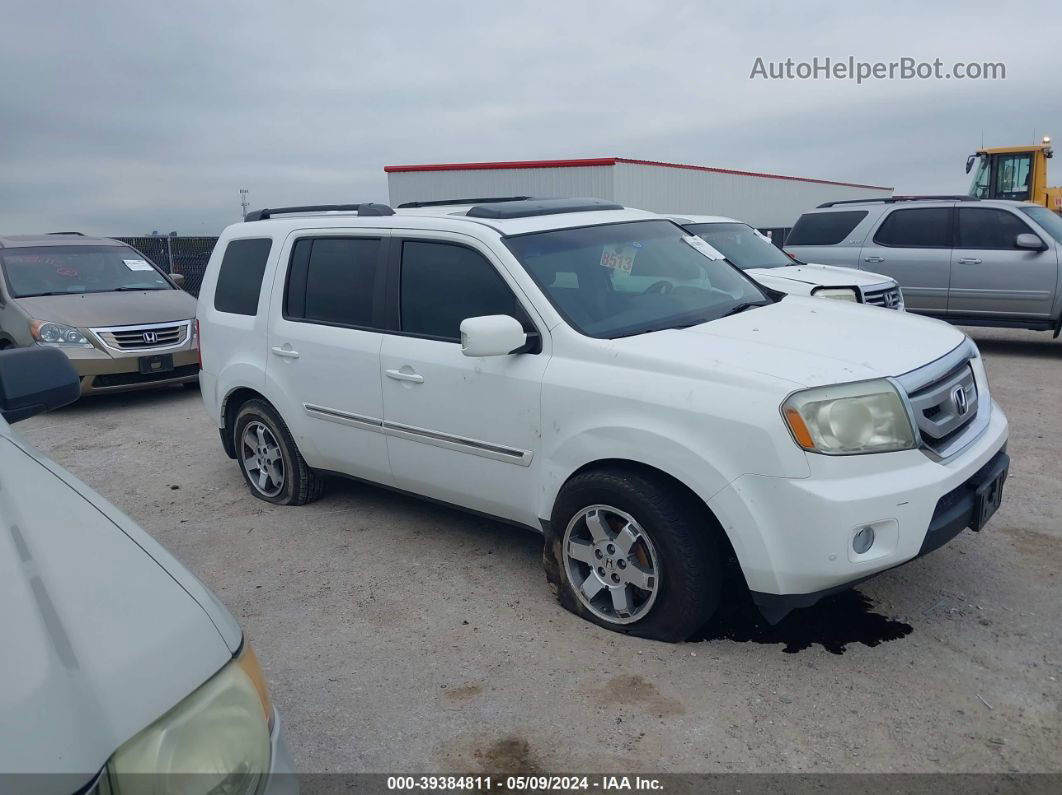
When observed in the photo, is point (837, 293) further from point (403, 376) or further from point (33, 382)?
point (33, 382)

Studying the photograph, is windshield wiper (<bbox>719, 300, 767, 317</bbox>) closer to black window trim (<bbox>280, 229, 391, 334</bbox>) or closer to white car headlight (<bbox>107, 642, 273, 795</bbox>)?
black window trim (<bbox>280, 229, 391, 334</bbox>)

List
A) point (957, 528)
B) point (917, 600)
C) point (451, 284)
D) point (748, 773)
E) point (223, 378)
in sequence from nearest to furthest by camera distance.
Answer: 1. point (748, 773)
2. point (957, 528)
3. point (917, 600)
4. point (451, 284)
5. point (223, 378)

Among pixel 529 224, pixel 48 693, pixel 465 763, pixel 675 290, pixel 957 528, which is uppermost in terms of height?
pixel 529 224

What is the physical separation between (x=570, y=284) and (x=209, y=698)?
9.41ft

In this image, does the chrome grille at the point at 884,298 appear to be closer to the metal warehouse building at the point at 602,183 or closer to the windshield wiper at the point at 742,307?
the windshield wiper at the point at 742,307

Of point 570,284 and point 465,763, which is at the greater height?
point 570,284

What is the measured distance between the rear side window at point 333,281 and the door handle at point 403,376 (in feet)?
1.18

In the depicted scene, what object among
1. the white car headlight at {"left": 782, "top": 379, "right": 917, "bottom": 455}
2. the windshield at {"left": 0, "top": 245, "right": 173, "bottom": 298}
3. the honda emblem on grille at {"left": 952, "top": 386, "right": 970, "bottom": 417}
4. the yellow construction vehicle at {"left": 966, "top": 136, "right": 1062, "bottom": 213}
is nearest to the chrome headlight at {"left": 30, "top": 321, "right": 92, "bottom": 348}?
the windshield at {"left": 0, "top": 245, "right": 173, "bottom": 298}

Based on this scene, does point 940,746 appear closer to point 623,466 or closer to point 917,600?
point 917,600

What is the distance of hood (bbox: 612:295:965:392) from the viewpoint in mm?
3350

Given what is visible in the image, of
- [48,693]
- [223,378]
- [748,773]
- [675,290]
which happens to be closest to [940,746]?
[748,773]

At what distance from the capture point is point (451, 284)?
4371 millimetres

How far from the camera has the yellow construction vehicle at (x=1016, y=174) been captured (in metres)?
18.6

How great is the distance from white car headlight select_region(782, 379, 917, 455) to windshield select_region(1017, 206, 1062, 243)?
8.63 meters
